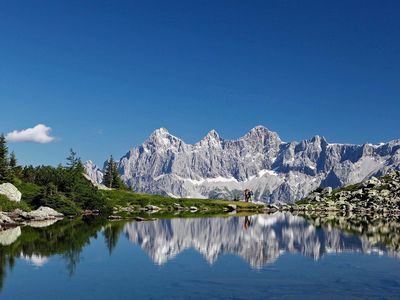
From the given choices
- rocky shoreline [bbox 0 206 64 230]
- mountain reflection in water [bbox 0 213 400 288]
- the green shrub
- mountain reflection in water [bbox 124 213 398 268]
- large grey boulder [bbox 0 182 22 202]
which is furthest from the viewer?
large grey boulder [bbox 0 182 22 202]

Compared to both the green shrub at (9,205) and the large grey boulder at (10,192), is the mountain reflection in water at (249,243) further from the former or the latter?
the large grey boulder at (10,192)

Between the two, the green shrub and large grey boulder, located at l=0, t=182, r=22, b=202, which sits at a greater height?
large grey boulder, located at l=0, t=182, r=22, b=202

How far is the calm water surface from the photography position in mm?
43094

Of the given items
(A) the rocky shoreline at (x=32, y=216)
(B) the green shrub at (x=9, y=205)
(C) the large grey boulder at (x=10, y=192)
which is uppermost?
(C) the large grey boulder at (x=10, y=192)

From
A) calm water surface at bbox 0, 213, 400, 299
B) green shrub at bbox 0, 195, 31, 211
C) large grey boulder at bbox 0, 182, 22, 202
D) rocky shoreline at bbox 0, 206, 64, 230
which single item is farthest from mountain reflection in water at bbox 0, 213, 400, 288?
large grey boulder at bbox 0, 182, 22, 202

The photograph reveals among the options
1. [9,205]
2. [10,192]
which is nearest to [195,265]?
[9,205]

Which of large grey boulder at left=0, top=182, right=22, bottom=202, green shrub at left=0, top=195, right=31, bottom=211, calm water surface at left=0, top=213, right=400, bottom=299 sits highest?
large grey boulder at left=0, top=182, right=22, bottom=202

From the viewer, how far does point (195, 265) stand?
190 feet

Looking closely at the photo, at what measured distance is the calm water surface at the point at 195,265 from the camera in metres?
43.1

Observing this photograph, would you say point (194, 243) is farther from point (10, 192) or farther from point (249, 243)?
point (10, 192)

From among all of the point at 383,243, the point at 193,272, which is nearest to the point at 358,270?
the point at 193,272

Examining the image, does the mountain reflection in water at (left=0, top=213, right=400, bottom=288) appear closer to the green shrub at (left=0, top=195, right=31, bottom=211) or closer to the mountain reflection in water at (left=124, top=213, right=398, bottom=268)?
the mountain reflection in water at (left=124, top=213, right=398, bottom=268)

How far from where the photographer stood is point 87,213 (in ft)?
532

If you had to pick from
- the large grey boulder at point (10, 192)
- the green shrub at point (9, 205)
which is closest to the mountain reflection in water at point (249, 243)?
the green shrub at point (9, 205)
